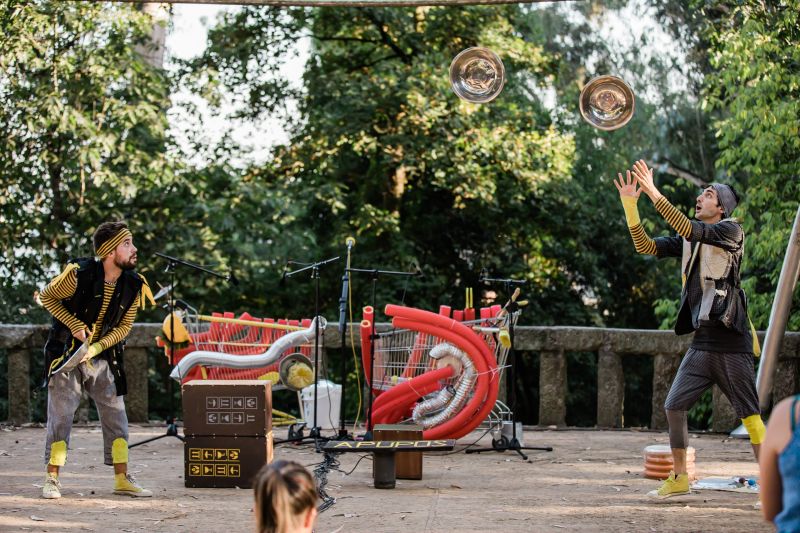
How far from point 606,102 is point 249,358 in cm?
378

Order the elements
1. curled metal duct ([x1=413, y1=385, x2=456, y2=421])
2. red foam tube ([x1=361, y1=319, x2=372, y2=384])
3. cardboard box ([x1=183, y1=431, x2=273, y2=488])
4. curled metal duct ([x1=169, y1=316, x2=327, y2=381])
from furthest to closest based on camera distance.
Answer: curled metal duct ([x1=169, y1=316, x2=327, y2=381]) < red foam tube ([x1=361, y1=319, x2=372, y2=384]) < curled metal duct ([x1=413, y1=385, x2=456, y2=421]) < cardboard box ([x1=183, y1=431, x2=273, y2=488])

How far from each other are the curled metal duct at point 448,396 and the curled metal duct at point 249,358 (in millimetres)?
1161

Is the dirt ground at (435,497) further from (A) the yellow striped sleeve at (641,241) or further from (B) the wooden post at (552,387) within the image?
(A) the yellow striped sleeve at (641,241)

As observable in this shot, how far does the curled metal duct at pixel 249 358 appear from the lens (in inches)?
394

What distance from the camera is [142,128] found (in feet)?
50.9

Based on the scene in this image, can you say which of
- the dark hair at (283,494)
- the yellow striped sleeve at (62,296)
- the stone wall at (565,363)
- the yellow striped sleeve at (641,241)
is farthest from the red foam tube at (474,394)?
the dark hair at (283,494)

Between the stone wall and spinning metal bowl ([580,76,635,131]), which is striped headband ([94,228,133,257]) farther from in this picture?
the stone wall

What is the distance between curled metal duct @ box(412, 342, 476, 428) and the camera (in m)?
9.48

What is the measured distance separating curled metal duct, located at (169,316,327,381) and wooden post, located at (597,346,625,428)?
3043 millimetres

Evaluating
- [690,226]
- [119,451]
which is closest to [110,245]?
[119,451]

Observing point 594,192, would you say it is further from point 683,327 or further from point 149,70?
point 683,327

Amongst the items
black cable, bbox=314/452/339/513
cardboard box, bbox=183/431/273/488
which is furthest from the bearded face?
black cable, bbox=314/452/339/513

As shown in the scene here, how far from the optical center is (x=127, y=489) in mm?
7695

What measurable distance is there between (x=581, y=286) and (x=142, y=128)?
9007 millimetres
